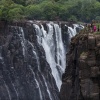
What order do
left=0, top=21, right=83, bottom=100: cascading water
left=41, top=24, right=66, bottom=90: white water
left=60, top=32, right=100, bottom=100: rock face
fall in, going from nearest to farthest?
left=60, top=32, right=100, bottom=100: rock face, left=0, top=21, right=83, bottom=100: cascading water, left=41, top=24, right=66, bottom=90: white water

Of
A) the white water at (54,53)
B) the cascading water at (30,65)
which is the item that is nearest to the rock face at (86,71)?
the cascading water at (30,65)

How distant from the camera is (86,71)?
35938 mm

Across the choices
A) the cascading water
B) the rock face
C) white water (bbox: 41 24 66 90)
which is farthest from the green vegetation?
the rock face

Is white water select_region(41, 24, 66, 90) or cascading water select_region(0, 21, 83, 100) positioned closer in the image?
cascading water select_region(0, 21, 83, 100)

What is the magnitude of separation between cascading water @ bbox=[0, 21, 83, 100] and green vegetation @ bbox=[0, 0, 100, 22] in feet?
19.5

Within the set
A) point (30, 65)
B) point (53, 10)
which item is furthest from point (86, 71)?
point (53, 10)

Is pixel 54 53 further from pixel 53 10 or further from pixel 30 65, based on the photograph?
pixel 53 10

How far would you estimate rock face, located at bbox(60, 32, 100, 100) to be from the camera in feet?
117

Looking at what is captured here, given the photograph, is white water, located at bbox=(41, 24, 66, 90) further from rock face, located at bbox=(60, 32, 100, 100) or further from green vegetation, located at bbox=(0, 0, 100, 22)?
rock face, located at bbox=(60, 32, 100, 100)

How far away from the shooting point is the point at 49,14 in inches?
3718

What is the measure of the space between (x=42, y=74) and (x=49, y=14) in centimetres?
Answer: 2557

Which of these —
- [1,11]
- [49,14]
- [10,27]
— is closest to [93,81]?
[10,27]

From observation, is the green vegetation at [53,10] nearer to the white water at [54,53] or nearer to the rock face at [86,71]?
the white water at [54,53]

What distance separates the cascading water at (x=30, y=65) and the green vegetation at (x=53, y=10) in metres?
5.95
